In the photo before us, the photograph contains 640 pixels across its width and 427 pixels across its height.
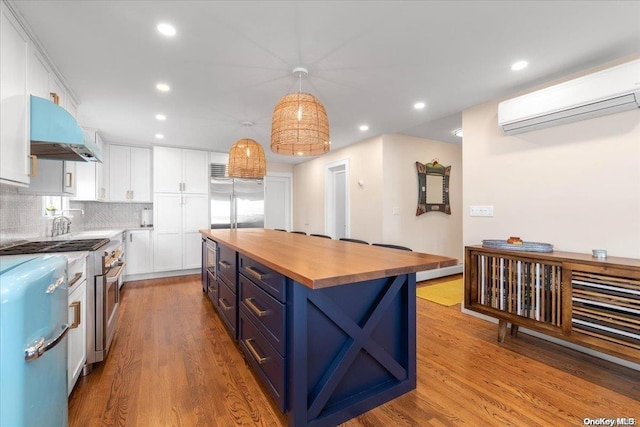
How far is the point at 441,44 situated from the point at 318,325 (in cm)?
211

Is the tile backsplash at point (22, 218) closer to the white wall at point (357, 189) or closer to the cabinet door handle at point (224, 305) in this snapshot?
the cabinet door handle at point (224, 305)

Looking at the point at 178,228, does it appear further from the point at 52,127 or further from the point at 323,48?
the point at 323,48

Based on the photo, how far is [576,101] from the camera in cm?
220

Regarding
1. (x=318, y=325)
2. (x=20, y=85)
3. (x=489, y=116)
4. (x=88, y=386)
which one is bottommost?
(x=88, y=386)

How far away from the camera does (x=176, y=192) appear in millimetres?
5023

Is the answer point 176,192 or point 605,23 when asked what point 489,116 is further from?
point 176,192

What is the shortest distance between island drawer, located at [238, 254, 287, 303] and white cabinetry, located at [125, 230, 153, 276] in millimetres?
3586

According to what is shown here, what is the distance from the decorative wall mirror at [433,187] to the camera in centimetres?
464

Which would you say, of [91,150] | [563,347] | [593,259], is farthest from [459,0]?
[563,347]

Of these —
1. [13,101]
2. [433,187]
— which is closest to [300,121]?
[13,101]

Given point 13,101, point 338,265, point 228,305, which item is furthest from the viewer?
point 228,305

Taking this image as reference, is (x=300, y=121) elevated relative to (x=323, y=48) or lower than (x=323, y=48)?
lower

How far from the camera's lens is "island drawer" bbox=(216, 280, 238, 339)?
7.70 ft

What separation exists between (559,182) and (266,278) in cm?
266
